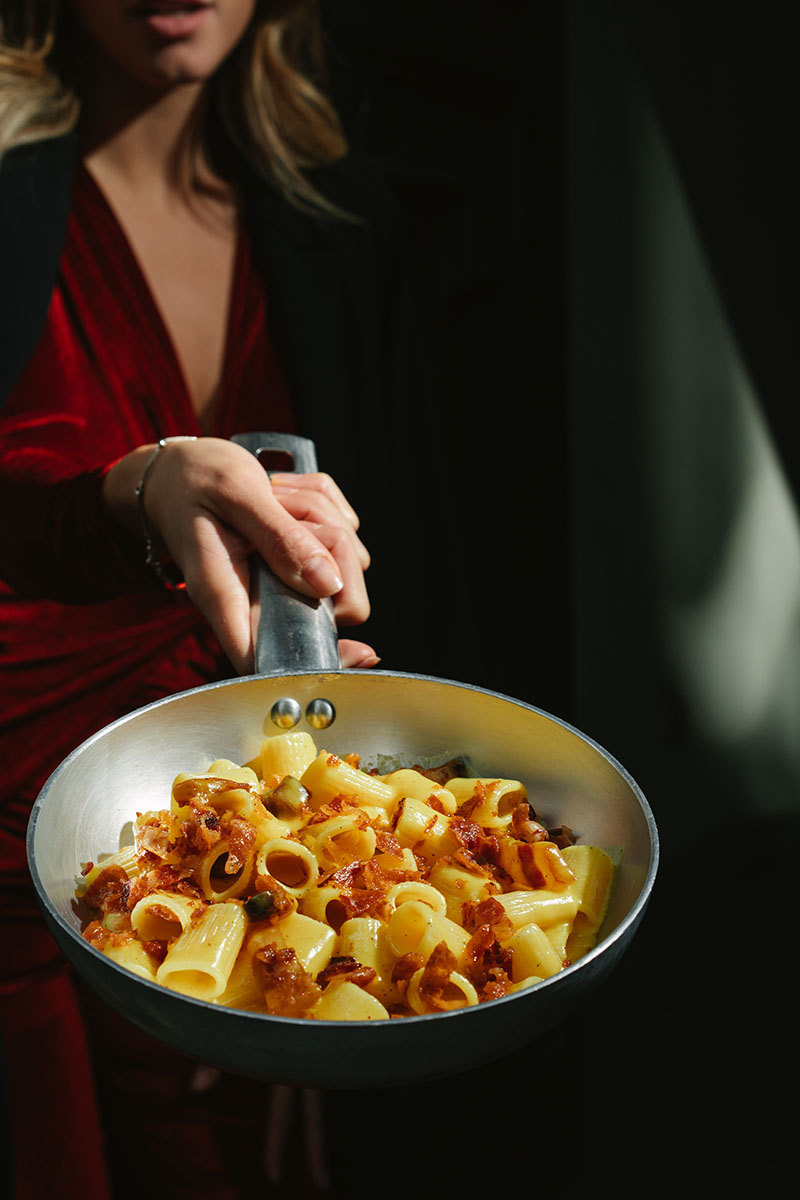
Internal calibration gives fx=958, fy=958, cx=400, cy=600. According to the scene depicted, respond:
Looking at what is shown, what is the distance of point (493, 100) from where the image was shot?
2027 mm

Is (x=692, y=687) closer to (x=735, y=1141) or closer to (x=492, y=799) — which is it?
(x=735, y=1141)

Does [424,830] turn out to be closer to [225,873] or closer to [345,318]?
[225,873]

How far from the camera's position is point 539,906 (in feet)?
2.41

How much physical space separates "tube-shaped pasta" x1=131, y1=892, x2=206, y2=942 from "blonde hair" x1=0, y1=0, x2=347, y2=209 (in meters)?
1.03

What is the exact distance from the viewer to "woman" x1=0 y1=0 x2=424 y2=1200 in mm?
997

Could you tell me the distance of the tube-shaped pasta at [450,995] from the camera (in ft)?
2.15

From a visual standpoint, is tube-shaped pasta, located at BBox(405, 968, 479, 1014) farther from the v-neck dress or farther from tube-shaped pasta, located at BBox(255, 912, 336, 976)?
the v-neck dress

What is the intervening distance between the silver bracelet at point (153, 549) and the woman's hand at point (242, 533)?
0.01m

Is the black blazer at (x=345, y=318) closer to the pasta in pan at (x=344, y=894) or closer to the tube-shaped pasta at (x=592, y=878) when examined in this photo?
the pasta in pan at (x=344, y=894)

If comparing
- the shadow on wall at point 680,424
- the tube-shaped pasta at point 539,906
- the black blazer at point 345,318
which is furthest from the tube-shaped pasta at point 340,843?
the shadow on wall at point 680,424

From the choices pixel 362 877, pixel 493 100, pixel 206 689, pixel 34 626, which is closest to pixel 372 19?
pixel 493 100

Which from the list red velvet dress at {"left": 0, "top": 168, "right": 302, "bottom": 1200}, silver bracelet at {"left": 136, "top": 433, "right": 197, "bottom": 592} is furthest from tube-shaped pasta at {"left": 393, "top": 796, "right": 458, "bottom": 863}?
red velvet dress at {"left": 0, "top": 168, "right": 302, "bottom": 1200}

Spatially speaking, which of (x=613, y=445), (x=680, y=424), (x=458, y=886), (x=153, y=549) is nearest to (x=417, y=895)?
(x=458, y=886)

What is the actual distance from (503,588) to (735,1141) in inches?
49.7
